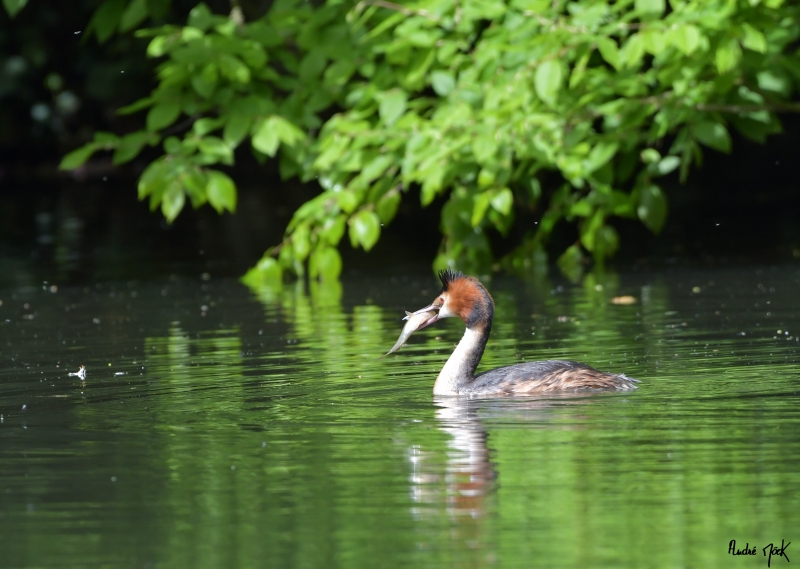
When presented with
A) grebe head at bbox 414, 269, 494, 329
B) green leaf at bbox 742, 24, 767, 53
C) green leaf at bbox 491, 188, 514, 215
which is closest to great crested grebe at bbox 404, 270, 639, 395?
grebe head at bbox 414, 269, 494, 329

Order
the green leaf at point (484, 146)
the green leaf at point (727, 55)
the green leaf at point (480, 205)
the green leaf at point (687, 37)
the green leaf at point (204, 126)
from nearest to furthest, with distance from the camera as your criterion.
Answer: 1. the green leaf at point (687, 37)
2. the green leaf at point (727, 55)
3. the green leaf at point (484, 146)
4. the green leaf at point (480, 205)
5. the green leaf at point (204, 126)

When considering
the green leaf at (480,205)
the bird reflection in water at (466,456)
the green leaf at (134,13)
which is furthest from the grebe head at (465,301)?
the green leaf at (134,13)

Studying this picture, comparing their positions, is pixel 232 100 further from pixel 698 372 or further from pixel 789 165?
pixel 789 165

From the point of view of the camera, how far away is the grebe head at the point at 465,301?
940 centimetres

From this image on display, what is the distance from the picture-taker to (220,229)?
25.1 m

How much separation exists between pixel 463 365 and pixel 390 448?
6.23 feet

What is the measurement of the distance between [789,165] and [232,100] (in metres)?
19.1

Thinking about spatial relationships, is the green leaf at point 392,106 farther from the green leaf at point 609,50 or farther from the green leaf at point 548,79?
the green leaf at point 609,50

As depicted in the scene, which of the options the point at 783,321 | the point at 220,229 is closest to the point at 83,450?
the point at 783,321

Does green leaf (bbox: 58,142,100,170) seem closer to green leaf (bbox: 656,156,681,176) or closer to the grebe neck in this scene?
green leaf (bbox: 656,156,681,176)

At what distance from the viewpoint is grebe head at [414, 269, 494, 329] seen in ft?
30.8

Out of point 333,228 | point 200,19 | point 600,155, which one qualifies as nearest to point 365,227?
point 333,228

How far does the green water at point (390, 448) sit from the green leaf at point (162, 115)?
105 inches

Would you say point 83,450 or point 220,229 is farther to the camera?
point 220,229
